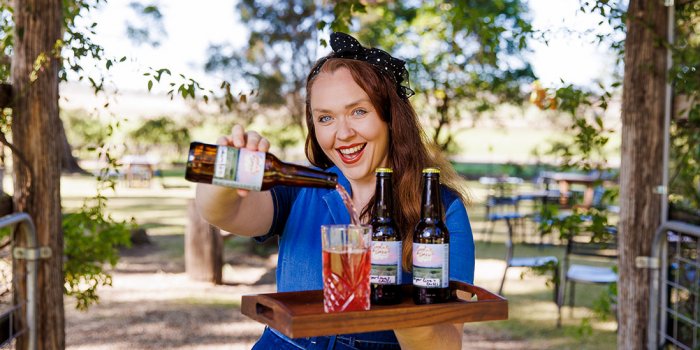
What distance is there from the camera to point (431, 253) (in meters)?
1.70

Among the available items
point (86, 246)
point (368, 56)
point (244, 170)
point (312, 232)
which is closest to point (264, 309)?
point (244, 170)

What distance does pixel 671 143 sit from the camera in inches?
163

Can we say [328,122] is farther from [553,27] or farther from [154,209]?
[154,209]

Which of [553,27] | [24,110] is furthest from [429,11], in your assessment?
[24,110]

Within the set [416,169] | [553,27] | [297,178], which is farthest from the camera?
[553,27]

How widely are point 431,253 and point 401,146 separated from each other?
529 mm

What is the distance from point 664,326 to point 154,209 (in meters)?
12.1

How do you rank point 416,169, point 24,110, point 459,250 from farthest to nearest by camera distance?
point 24,110
point 416,169
point 459,250

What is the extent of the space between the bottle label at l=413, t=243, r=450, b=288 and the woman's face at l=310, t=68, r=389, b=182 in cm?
45

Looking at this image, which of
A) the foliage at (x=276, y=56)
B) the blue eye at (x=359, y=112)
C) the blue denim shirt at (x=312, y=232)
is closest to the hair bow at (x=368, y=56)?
the blue eye at (x=359, y=112)

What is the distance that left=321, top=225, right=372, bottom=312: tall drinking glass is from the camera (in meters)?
1.61

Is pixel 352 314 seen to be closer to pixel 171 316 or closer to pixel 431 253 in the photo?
pixel 431 253

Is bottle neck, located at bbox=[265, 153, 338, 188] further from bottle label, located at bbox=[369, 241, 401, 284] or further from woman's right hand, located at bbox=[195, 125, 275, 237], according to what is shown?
bottle label, located at bbox=[369, 241, 401, 284]

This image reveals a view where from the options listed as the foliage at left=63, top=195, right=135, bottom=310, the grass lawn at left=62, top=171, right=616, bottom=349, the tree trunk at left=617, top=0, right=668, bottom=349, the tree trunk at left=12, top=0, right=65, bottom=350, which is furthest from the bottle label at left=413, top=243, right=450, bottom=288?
the foliage at left=63, top=195, right=135, bottom=310
